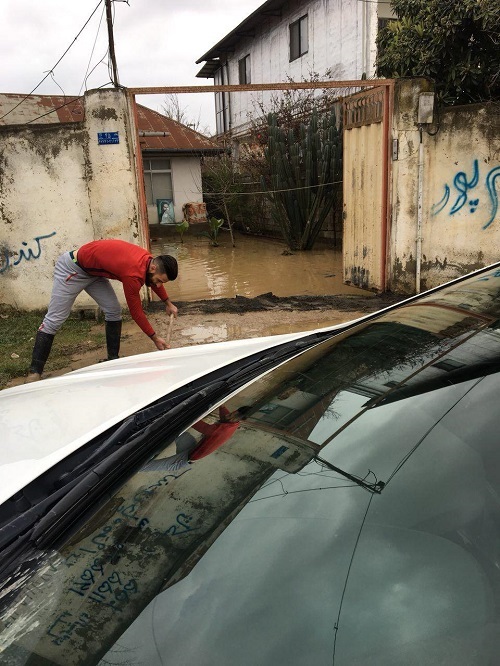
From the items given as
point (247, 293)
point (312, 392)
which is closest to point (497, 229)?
point (247, 293)

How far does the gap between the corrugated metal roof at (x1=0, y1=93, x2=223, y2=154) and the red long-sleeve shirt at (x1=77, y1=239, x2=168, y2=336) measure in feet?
51.4

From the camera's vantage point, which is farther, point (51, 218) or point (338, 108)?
point (338, 108)

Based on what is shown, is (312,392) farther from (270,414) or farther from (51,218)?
(51,218)

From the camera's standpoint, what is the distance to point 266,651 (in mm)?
956

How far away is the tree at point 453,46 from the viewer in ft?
24.9

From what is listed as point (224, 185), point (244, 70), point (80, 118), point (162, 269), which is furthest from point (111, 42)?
point (244, 70)

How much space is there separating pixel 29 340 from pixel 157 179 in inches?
627

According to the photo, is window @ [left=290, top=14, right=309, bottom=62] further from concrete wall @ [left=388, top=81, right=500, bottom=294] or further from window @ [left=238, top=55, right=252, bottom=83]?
concrete wall @ [left=388, top=81, right=500, bottom=294]

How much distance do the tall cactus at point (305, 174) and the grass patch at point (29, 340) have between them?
761cm

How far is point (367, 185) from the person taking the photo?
293 inches

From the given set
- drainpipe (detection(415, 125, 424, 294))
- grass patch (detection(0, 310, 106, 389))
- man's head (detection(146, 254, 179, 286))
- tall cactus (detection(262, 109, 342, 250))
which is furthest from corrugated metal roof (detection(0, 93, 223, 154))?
man's head (detection(146, 254, 179, 286))

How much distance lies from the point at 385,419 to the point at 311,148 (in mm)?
12332

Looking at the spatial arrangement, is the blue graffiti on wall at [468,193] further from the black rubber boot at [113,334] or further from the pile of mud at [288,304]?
the black rubber boot at [113,334]

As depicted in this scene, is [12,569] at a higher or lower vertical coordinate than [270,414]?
lower
